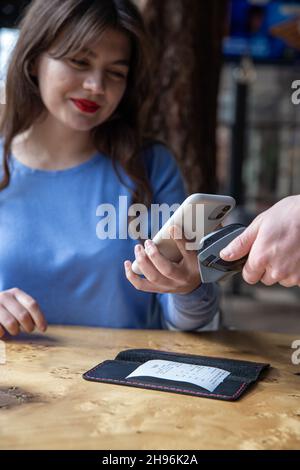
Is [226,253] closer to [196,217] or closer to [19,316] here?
[196,217]

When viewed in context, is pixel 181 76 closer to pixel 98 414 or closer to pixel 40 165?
pixel 40 165

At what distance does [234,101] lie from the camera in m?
5.70

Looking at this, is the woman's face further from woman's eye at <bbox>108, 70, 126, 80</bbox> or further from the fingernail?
the fingernail

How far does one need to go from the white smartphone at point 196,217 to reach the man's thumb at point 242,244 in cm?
9

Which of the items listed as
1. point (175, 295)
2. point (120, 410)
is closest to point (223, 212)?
point (175, 295)

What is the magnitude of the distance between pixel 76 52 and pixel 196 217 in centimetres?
58

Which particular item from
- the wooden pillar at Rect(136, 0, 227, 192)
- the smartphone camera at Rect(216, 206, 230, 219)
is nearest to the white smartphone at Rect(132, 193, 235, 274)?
the smartphone camera at Rect(216, 206, 230, 219)

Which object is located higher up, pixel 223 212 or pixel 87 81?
pixel 87 81

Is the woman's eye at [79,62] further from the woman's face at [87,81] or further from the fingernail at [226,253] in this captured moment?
the fingernail at [226,253]

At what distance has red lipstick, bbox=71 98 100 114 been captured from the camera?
144 cm

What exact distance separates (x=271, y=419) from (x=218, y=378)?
0.16 metres

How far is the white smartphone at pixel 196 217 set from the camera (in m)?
1.02

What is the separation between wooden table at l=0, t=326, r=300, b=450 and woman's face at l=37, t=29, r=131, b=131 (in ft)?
1.98

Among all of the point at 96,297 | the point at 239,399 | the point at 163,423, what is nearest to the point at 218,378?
the point at 239,399
